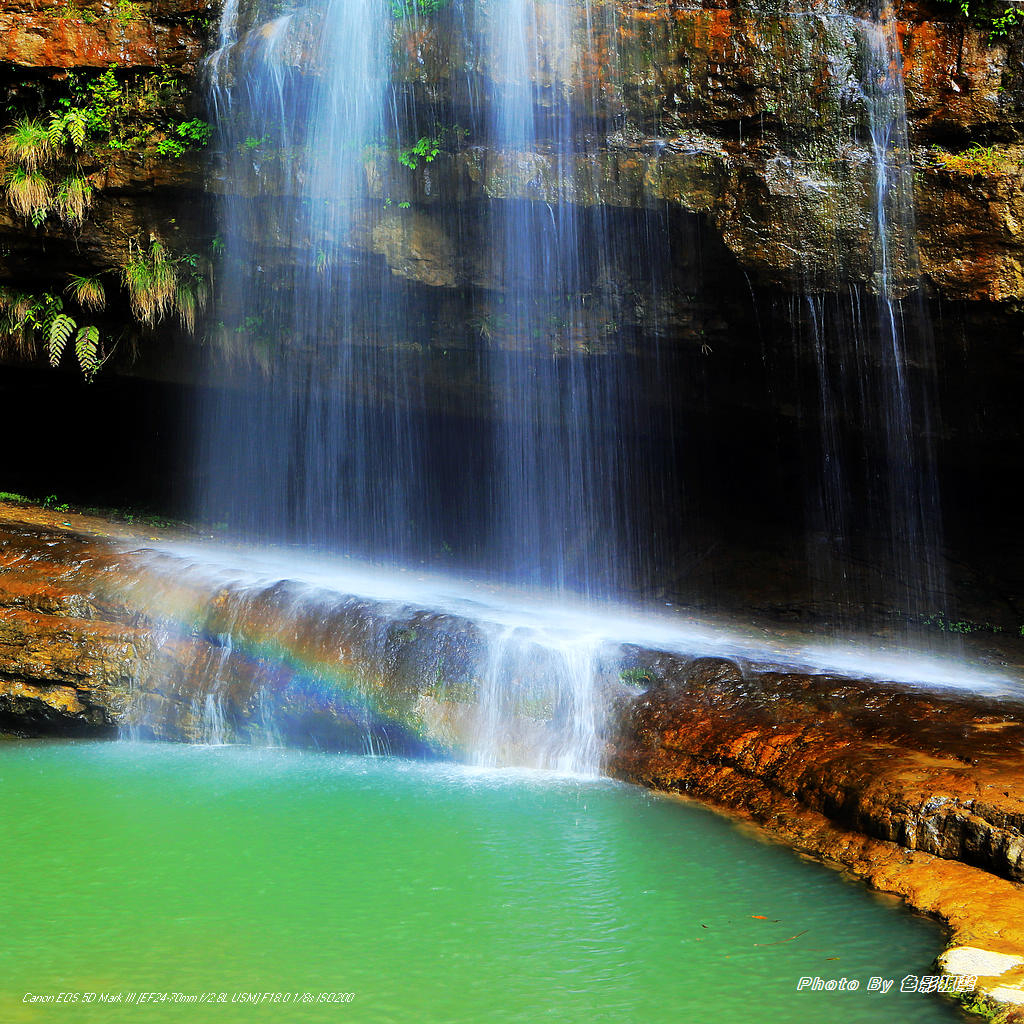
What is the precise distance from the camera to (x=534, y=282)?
8.87 meters

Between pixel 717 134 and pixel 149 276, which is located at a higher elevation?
pixel 717 134

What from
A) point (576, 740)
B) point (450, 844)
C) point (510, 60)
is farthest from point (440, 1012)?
point (510, 60)

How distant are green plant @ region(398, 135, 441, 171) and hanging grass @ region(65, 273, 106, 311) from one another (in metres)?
3.90

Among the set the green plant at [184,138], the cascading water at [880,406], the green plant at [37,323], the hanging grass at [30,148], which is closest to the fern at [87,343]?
the green plant at [37,323]

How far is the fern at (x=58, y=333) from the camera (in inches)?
380

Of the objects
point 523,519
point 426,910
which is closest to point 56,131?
point 523,519

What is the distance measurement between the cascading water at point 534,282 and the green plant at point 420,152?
0.07ft

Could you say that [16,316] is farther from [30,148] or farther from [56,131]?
[56,131]

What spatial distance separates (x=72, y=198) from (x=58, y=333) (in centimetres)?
154

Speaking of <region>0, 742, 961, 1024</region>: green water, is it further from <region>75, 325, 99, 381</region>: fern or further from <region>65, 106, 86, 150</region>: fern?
<region>65, 106, 86, 150</region>: fern

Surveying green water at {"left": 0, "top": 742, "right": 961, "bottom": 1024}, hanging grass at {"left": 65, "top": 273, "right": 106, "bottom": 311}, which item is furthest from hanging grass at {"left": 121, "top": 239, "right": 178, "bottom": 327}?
green water at {"left": 0, "top": 742, "right": 961, "bottom": 1024}

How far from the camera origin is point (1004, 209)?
23.9 ft

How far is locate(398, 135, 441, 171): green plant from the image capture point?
333 inches

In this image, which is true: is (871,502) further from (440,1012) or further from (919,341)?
(440,1012)
